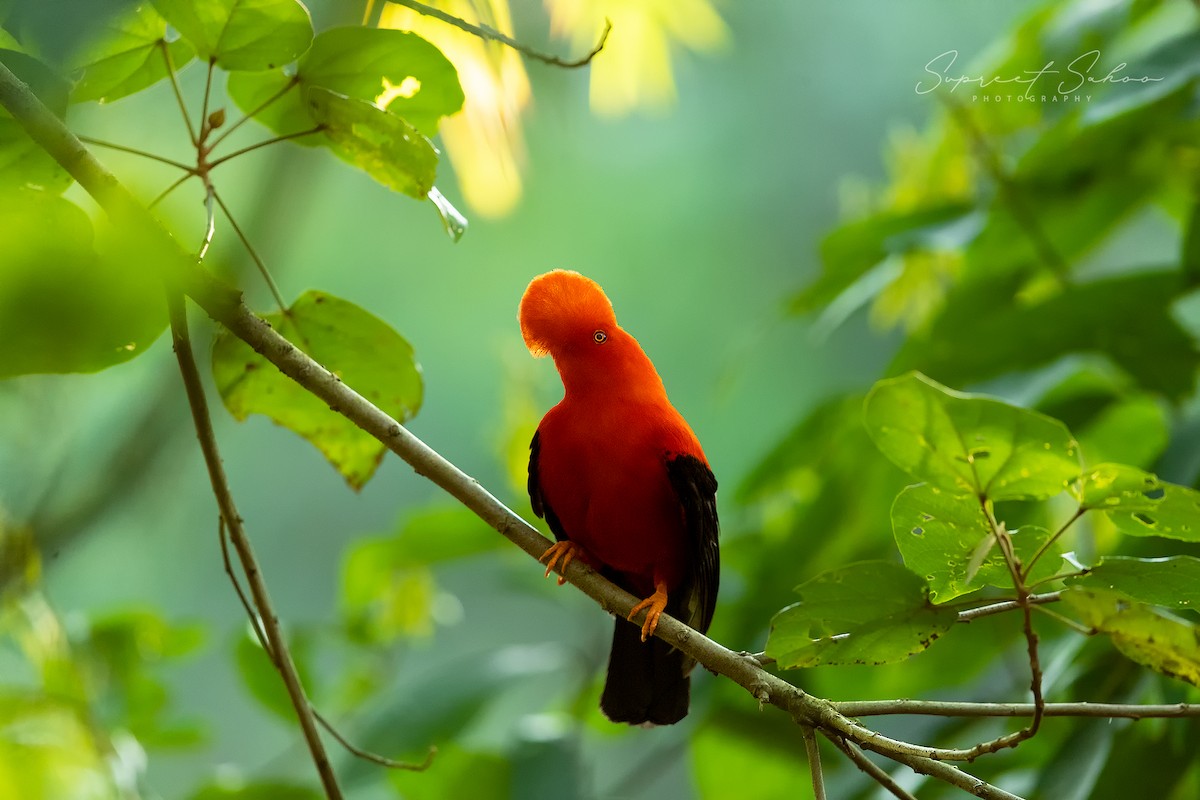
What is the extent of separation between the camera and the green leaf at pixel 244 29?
34.8 inches

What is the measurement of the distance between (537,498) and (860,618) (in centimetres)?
60

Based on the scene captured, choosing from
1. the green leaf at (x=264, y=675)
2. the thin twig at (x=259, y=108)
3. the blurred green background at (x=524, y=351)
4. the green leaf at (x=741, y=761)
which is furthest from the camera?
the blurred green background at (x=524, y=351)

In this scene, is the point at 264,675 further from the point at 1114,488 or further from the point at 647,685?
the point at 1114,488

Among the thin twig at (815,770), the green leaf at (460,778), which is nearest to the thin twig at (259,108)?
the thin twig at (815,770)

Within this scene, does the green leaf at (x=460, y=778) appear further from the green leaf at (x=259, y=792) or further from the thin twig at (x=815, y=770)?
the thin twig at (x=815, y=770)

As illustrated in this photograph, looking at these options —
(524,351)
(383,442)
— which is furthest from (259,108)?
(524,351)

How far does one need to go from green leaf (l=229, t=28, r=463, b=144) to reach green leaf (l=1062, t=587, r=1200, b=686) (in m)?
0.70

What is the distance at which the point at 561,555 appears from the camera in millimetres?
1276

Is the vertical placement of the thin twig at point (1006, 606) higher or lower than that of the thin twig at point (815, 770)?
higher

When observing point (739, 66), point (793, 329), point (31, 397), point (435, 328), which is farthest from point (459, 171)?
point (739, 66)

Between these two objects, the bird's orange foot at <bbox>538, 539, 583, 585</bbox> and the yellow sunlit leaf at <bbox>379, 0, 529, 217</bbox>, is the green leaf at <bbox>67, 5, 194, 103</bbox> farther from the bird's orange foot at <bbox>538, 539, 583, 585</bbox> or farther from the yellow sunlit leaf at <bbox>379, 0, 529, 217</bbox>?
the bird's orange foot at <bbox>538, 539, 583, 585</bbox>

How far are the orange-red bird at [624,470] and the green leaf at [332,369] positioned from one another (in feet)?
0.51

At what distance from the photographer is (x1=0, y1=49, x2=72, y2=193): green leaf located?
0.81m

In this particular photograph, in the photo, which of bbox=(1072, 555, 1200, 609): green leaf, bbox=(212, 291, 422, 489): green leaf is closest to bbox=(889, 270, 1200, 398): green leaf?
bbox=(1072, 555, 1200, 609): green leaf
